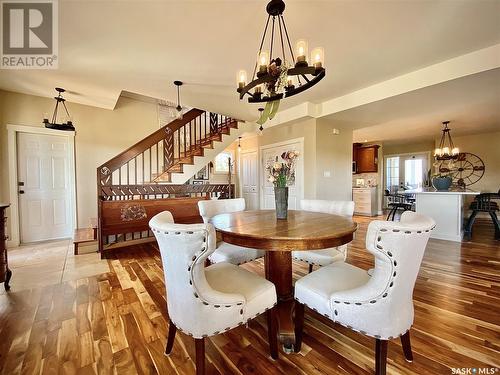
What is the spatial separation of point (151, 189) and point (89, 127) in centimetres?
211

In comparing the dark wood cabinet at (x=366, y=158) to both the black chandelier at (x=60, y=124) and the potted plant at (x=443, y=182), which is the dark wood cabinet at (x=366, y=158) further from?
the black chandelier at (x=60, y=124)

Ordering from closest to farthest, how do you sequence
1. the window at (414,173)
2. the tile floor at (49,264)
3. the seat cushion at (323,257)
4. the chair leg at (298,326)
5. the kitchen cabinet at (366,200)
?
the chair leg at (298,326) → the seat cushion at (323,257) → the tile floor at (49,264) → the kitchen cabinet at (366,200) → the window at (414,173)

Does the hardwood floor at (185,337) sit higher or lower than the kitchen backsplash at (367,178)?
lower

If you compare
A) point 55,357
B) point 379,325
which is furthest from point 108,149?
point 379,325

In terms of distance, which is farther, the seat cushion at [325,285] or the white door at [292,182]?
the white door at [292,182]

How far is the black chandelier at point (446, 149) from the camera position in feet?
17.6

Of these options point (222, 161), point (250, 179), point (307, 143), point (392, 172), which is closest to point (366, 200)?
point (392, 172)

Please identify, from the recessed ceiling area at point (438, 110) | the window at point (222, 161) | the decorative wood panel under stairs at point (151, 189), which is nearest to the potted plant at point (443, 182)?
the recessed ceiling area at point (438, 110)

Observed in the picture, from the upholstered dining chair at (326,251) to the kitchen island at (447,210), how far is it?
2.53m

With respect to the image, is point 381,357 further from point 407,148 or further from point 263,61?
point 407,148

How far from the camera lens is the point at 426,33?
219 cm

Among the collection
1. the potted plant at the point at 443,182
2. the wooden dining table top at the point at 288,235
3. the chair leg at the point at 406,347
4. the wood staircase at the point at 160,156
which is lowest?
the chair leg at the point at 406,347

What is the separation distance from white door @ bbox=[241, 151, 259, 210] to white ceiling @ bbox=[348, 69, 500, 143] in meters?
2.32

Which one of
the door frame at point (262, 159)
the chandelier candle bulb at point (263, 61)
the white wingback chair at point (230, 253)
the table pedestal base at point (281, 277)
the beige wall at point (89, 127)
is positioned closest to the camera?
the table pedestal base at point (281, 277)
